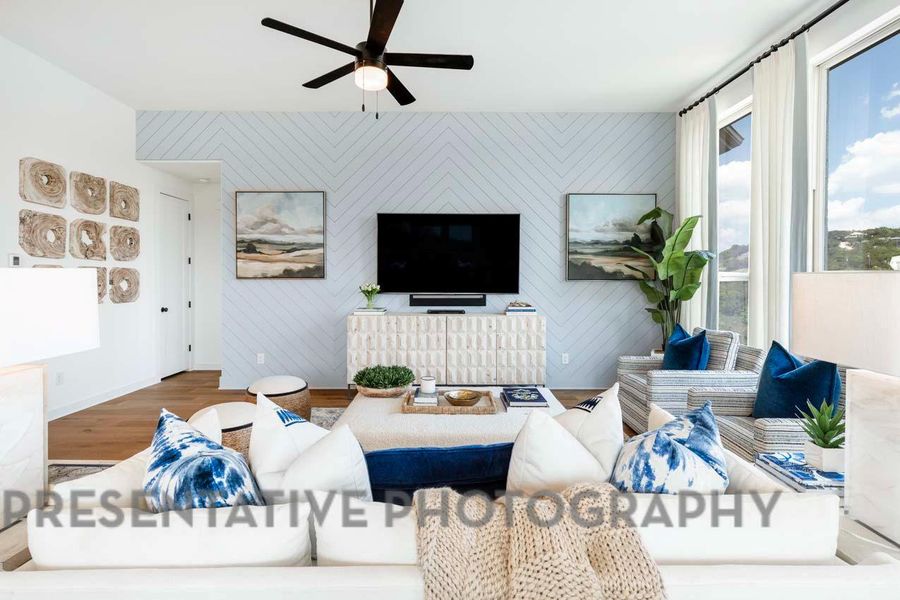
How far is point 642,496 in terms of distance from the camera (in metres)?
0.98

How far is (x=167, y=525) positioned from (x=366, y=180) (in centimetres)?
419

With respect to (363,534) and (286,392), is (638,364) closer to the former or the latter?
(286,392)

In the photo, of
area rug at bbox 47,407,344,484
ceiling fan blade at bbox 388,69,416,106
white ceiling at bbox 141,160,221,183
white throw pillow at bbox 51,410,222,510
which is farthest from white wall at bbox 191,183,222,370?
white throw pillow at bbox 51,410,222,510

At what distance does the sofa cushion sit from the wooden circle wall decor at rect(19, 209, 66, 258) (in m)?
3.67

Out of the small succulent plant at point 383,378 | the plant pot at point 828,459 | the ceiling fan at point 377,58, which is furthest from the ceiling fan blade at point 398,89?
the plant pot at point 828,459

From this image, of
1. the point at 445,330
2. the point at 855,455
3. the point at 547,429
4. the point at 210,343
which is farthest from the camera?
the point at 210,343

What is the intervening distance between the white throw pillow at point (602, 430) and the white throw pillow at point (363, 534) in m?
0.51

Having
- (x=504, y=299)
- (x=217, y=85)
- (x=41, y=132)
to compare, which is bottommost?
(x=504, y=299)

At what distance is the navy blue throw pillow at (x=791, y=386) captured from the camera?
215 centimetres

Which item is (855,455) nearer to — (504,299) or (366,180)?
(504,299)

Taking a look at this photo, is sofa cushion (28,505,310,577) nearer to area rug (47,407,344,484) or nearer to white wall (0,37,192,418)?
area rug (47,407,344,484)

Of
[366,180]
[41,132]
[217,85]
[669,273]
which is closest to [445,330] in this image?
[366,180]

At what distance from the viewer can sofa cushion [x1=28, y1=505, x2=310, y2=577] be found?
890 mm

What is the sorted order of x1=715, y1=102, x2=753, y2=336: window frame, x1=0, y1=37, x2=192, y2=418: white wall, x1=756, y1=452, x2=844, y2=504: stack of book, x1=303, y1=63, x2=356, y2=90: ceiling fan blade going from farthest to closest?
x1=715, y1=102, x2=753, y2=336: window frame
x1=0, y1=37, x2=192, y2=418: white wall
x1=303, y1=63, x2=356, y2=90: ceiling fan blade
x1=756, y1=452, x2=844, y2=504: stack of book
